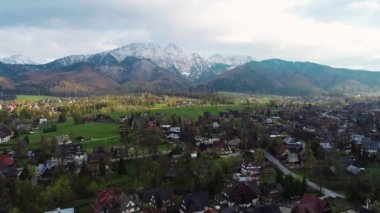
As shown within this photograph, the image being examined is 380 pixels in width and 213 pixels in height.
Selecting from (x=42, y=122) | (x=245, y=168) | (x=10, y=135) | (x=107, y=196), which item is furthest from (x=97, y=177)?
(x=42, y=122)

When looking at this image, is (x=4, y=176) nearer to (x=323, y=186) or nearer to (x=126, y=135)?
(x=126, y=135)

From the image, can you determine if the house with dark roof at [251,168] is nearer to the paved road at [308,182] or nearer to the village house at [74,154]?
the paved road at [308,182]

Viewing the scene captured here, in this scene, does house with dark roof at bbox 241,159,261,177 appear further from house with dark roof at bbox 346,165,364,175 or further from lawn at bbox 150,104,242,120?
lawn at bbox 150,104,242,120

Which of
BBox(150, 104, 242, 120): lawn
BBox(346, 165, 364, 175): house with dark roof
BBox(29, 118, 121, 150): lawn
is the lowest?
BBox(29, 118, 121, 150): lawn

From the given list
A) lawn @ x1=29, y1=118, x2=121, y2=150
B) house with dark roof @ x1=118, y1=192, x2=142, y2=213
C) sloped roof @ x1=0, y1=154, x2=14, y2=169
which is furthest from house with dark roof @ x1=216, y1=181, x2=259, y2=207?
lawn @ x1=29, y1=118, x2=121, y2=150

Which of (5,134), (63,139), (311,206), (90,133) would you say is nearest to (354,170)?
(311,206)

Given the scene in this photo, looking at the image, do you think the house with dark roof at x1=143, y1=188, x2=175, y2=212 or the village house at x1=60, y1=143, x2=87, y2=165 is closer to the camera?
the house with dark roof at x1=143, y1=188, x2=175, y2=212
